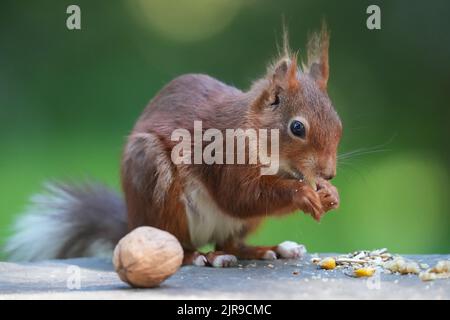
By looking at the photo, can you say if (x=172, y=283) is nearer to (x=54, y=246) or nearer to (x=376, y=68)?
(x=54, y=246)

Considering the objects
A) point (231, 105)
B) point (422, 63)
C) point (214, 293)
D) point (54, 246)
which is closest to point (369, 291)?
point (214, 293)

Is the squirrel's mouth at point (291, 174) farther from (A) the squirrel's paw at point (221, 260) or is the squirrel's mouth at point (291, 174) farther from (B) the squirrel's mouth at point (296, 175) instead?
(A) the squirrel's paw at point (221, 260)

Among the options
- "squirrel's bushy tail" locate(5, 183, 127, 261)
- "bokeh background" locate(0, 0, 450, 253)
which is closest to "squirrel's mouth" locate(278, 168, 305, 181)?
"squirrel's bushy tail" locate(5, 183, 127, 261)

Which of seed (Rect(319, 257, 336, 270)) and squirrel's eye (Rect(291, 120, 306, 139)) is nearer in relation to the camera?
squirrel's eye (Rect(291, 120, 306, 139))

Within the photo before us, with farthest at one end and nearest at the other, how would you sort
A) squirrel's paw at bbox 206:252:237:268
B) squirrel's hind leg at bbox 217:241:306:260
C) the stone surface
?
squirrel's hind leg at bbox 217:241:306:260 → squirrel's paw at bbox 206:252:237:268 → the stone surface

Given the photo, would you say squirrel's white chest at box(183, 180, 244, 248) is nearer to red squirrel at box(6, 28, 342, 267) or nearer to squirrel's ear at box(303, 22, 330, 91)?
red squirrel at box(6, 28, 342, 267)

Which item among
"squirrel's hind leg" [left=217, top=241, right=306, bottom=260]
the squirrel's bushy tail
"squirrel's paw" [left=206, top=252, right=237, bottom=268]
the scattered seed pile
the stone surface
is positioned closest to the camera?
the stone surface
